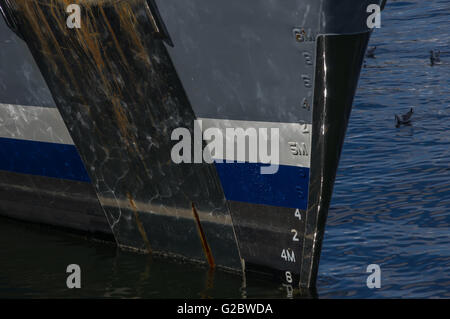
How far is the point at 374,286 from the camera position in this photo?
9.50 meters

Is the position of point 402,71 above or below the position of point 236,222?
above

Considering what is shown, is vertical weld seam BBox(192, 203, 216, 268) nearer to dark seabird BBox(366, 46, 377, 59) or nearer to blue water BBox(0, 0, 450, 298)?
blue water BBox(0, 0, 450, 298)

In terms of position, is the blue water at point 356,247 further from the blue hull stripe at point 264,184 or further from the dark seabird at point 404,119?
the blue hull stripe at point 264,184

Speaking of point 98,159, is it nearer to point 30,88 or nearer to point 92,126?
point 92,126

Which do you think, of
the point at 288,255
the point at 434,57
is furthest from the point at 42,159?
the point at 434,57

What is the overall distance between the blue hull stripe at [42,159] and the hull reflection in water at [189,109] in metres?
0.03

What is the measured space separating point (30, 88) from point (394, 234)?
5.38 metres

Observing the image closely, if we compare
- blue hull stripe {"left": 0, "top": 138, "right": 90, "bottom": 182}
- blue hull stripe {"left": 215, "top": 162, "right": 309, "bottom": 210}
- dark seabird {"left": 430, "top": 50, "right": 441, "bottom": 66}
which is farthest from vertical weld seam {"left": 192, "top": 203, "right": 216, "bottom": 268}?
dark seabird {"left": 430, "top": 50, "right": 441, "bottom": 66}

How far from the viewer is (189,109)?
8852mm

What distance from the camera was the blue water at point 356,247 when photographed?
9.49 meters

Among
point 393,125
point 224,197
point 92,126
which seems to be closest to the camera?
point 224,197
